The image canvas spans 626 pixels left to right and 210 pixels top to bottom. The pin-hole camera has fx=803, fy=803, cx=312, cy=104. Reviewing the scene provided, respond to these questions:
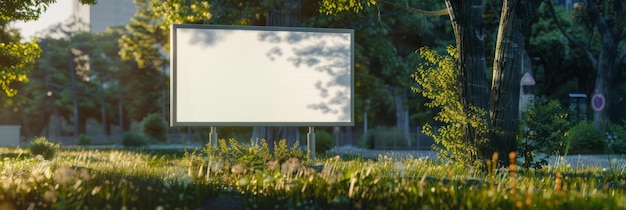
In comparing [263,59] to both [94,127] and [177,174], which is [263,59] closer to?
[177,174]

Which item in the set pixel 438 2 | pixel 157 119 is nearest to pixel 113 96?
pixel 157 119

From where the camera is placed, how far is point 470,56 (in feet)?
41.9

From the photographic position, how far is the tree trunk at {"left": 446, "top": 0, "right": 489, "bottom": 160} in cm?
1278

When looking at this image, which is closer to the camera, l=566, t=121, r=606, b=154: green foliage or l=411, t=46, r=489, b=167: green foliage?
l=411, t=46, r=489, b=167: green foliage

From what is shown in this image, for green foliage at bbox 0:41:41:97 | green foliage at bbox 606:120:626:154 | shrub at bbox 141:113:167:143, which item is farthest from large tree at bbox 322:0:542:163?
shrub at bbox 141:113:167:143

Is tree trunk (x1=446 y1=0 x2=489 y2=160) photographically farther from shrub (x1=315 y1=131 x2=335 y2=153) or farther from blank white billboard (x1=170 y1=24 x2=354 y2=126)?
shrub (x1=315 y1=131 x2=335 y2=153)

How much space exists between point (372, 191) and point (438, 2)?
27.5m

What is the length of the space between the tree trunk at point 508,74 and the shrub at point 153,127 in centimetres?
3092

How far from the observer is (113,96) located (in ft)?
230

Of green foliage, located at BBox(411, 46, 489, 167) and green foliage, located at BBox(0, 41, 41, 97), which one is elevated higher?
green foliage, located at BBox(0, 41, 41, 97)

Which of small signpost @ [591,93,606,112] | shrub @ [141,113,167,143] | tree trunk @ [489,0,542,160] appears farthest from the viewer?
shrub @ [141,113,167,143]

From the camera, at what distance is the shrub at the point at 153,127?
137ft

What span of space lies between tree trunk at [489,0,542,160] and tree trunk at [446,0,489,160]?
9.0 inches

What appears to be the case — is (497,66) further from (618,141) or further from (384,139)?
(384,139)
